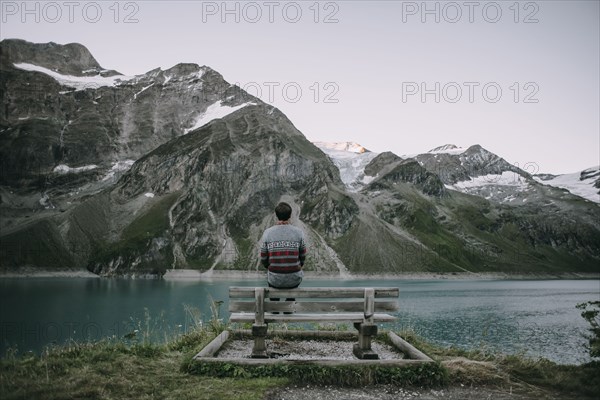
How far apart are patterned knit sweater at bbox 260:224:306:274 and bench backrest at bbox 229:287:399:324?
0.73 meters

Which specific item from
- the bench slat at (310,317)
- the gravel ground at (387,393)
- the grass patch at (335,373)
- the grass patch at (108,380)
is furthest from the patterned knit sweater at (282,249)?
the gravel ground at (387,393)

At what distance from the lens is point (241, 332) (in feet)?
47.2

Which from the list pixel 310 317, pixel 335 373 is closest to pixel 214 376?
pixel 310 317

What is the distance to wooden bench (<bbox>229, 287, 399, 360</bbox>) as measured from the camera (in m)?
11.1

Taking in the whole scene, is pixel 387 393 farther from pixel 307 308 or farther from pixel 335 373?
pixel 307 308

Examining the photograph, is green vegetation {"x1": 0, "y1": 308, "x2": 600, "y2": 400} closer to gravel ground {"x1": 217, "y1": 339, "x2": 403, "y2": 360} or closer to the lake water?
gravel ground {"x1": 217, "y1": 339, "x2": 403, "y2": 360}

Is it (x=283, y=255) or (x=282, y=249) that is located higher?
(x=282, y=249)

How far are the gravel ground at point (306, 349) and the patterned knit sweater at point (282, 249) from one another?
8.00ft

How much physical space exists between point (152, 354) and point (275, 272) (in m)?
4.12

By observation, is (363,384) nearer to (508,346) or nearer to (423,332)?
(508,346)

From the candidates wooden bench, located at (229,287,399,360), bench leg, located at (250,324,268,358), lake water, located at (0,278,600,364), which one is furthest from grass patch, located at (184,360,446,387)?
lake water, located at (0,278,600,364)

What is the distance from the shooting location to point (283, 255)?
1197 centimetres

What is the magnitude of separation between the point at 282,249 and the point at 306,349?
11.7ft

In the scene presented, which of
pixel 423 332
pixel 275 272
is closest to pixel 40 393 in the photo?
pixel 275 272
